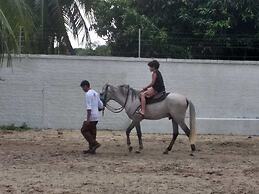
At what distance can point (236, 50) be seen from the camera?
64.1 ft

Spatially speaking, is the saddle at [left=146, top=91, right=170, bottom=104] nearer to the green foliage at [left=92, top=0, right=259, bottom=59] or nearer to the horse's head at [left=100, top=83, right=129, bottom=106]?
the horse's head at [left=100, top=83, right=129, bottom=106]

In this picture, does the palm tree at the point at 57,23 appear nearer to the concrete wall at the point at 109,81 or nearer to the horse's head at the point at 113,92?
the concrete wall at the point at 109,81

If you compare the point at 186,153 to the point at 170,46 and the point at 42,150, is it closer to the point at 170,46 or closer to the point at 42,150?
the point at 42,150

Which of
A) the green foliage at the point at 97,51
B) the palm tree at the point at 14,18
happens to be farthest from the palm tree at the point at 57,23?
the palm tree at the point at 14,18

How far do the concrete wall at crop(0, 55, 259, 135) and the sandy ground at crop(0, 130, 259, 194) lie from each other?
2348mm

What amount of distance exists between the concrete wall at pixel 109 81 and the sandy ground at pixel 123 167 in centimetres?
235

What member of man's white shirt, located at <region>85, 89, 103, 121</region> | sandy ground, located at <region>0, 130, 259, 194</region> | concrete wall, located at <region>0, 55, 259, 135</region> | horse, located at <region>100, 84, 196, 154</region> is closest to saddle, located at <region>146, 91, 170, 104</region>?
horse, located at <region>100, 84, 196, 154</region>

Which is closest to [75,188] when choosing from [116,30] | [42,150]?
[42,150]

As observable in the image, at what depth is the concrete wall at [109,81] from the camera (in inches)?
696

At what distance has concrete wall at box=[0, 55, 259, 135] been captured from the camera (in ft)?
58.0

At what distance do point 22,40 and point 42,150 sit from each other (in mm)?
5710

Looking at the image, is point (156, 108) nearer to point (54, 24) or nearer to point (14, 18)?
point (14, 18)

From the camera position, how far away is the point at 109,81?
1781 centimetres

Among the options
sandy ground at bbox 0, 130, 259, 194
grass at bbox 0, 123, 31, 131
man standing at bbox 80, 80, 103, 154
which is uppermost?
man standing at bbox 80, 80, 103, 154
